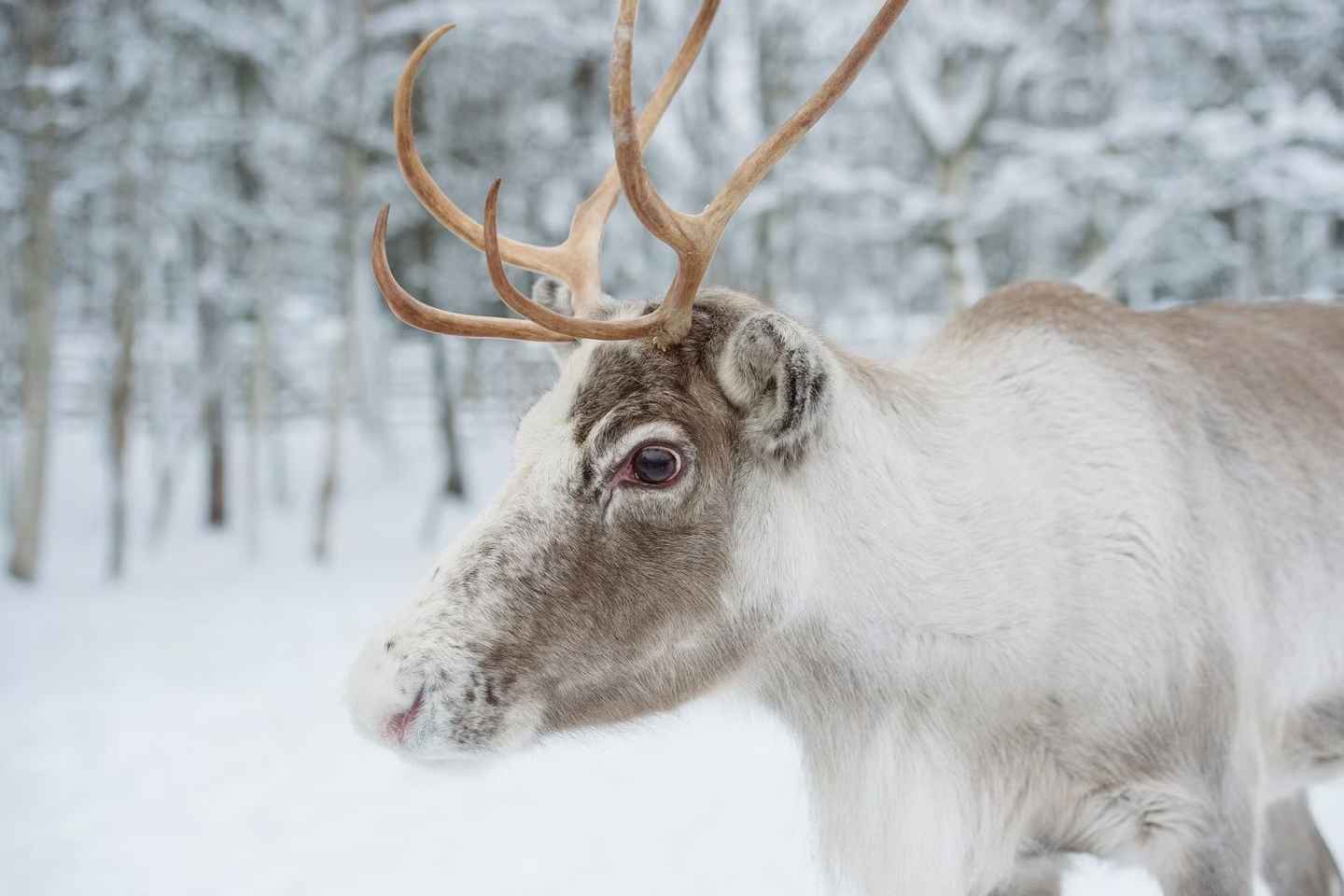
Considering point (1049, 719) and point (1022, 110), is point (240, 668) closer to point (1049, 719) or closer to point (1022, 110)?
point (1049, 719)

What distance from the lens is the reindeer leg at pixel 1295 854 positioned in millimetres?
2861

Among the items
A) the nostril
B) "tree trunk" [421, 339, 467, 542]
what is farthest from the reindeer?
"tree trunk" [421, 339, 467, 542]

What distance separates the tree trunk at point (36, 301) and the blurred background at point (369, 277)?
3 cm

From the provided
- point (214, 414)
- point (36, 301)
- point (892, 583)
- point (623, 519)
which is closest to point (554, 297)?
point (623, 519)

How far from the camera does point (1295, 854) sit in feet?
9.48

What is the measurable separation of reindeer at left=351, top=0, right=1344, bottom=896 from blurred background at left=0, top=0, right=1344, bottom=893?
28 centimetres

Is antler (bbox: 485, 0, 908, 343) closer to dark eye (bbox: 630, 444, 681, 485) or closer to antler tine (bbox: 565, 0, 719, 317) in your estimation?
dark eye (bbox: 630, 444, 681, 485)

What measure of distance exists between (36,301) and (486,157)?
202 inches

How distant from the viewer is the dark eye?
195 cm

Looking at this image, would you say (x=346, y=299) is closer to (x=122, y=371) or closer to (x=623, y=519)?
(x=122, y=371)

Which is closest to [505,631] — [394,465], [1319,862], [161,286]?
[1319,862]

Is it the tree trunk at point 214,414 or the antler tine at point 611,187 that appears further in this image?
the tree trunk at point 214,414

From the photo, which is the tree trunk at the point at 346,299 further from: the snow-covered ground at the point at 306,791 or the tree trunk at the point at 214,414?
the tree trunk at the point at 214,414

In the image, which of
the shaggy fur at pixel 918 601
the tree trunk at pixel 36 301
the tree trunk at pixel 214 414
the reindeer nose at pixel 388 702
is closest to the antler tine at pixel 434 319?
the shaggy fur at pixel 918 601
